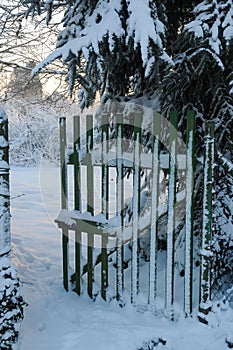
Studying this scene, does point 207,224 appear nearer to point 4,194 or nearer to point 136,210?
point 136,210

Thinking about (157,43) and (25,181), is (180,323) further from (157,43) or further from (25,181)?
(25,181)

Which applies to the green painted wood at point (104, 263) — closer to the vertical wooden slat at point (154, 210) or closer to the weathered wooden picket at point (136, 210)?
the weathered wooden picket at point (136, 210)

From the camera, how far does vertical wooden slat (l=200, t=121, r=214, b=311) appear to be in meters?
2.52

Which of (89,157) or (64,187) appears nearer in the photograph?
(89,157)

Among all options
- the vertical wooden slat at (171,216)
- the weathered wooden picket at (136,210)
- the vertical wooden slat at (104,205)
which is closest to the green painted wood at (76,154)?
the weathered wooden picket at (136,210)

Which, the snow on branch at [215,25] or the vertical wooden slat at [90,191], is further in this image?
the vertical wooden slat at [90,191]

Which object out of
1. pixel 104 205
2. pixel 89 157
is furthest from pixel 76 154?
pixel 104 205

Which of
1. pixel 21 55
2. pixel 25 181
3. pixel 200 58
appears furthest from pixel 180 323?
pixel 25 181

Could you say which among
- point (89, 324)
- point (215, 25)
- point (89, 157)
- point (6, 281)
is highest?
point (215, 25)

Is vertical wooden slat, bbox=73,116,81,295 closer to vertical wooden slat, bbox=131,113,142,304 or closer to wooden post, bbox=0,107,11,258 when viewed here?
vertical wooden slat, bbox=131,113,142,304

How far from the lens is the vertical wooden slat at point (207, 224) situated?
252 centimetres

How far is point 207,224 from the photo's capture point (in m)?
2.55

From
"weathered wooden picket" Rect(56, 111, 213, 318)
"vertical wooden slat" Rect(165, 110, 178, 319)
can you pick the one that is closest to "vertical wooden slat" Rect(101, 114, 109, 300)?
"weathered wooden picket" Rect(56, 111, 213, 318)

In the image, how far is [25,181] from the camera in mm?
9211
